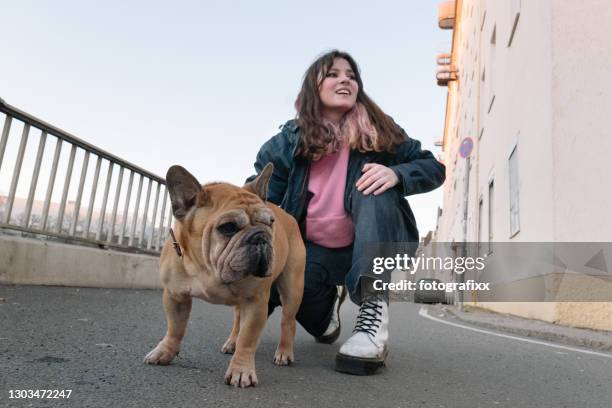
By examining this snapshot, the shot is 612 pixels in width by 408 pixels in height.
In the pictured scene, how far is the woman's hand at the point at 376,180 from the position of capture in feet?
9.08

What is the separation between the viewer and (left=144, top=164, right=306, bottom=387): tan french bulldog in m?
2.07

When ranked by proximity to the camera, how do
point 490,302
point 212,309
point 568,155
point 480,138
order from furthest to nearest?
point 480,138, point 490,302, point 568,155, point 212,309

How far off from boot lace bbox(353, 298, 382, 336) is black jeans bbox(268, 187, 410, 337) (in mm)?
70

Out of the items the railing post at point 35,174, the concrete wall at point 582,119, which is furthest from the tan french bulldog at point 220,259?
the concrete wall at point 582,119

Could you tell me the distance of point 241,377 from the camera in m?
2.04

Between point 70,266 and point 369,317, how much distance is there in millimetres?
4019

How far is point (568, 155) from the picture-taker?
6.27 metres

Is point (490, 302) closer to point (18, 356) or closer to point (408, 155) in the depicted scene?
point (408, 155)

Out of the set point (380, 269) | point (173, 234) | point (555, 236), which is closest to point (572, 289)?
point (555, 236)

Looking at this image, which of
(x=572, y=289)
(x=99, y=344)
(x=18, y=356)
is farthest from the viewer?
(x=572, y=289)

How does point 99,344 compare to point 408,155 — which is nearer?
point 99,344

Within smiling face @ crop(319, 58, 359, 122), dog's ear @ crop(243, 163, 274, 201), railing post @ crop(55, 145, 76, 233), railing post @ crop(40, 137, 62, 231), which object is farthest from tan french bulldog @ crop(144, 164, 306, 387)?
railing post @ crop(55, 145, 76, 233)

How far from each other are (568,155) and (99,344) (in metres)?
5.69

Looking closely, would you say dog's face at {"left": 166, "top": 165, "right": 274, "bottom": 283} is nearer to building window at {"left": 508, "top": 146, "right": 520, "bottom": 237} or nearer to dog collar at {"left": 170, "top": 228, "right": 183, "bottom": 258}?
dog collar at {"left": 170, "top": 228, "right": 183, "bottom": 258}
